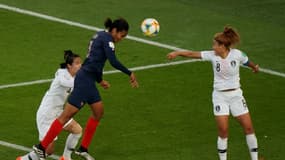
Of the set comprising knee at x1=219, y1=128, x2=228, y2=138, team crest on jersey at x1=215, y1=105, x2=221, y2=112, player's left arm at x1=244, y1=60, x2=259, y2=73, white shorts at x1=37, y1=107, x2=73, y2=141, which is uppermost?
player's left arm at x1=244, y1=60, x2=259, y2=73

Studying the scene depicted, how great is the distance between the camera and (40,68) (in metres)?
25.0

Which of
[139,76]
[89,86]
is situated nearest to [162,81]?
[139,76]

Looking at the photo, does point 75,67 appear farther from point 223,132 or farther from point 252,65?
point 252,65

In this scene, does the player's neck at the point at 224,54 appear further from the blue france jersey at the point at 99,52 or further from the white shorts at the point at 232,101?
the blue france jersey at the point at 99,52

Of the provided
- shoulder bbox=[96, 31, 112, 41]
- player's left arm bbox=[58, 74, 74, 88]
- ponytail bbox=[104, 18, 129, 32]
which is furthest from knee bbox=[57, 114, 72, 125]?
ponytail bbox=[104, 18, 129, 32]

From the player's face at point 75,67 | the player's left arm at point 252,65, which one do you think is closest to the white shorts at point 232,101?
the player's left arm at point 252,65

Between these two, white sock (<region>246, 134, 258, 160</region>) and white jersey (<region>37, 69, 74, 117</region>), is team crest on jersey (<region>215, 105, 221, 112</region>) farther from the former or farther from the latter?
white jersey (<region>37, 69, 74, 117</region>)

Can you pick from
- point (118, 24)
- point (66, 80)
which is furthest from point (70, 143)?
point (118, 24)

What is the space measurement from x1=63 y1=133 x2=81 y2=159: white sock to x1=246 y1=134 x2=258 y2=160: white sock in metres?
2.91

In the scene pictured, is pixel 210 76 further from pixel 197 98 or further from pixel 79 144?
pixel 79 144

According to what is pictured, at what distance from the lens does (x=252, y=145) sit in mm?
19031

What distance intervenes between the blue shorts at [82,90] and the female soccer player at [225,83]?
4.74 feet

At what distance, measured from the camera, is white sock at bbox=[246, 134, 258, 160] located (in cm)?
1900

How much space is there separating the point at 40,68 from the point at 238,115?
23.9 feet
